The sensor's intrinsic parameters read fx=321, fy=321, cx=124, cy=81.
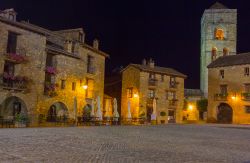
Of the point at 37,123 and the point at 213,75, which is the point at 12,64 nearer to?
the point at 37,123

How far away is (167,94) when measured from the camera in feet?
171

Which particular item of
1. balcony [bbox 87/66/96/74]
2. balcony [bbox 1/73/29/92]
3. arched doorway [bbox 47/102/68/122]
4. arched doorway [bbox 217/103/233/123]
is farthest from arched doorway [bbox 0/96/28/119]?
arched doorway [bbox 217/103/233/123]

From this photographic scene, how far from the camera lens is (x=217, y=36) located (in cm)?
7156

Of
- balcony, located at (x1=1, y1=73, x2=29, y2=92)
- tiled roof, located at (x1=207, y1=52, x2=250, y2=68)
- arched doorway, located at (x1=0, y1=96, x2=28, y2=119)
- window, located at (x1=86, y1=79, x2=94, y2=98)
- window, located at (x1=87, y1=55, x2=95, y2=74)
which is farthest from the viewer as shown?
tiled roof, located at (x1=207, y1=52, x2=250, y2=68)

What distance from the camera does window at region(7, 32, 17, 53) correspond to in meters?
27.9

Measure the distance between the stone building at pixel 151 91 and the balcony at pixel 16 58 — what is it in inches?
876

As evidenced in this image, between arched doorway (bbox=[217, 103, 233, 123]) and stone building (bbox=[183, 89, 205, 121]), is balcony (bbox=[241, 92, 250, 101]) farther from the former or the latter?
stone building (bbox=[183, 89, 205, 121])

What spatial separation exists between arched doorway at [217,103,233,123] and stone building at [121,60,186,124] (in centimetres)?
622

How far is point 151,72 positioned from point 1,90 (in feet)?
90.6

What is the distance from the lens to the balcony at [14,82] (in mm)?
26692

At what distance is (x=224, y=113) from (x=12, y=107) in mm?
34214

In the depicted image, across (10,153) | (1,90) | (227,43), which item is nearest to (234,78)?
(227,43)

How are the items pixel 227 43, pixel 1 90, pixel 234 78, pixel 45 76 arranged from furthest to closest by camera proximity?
pixel 227 43 → pixel 234 78 → pixel 45 76 → pixel 1 90

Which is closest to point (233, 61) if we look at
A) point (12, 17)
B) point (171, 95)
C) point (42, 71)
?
point (171, 95)
